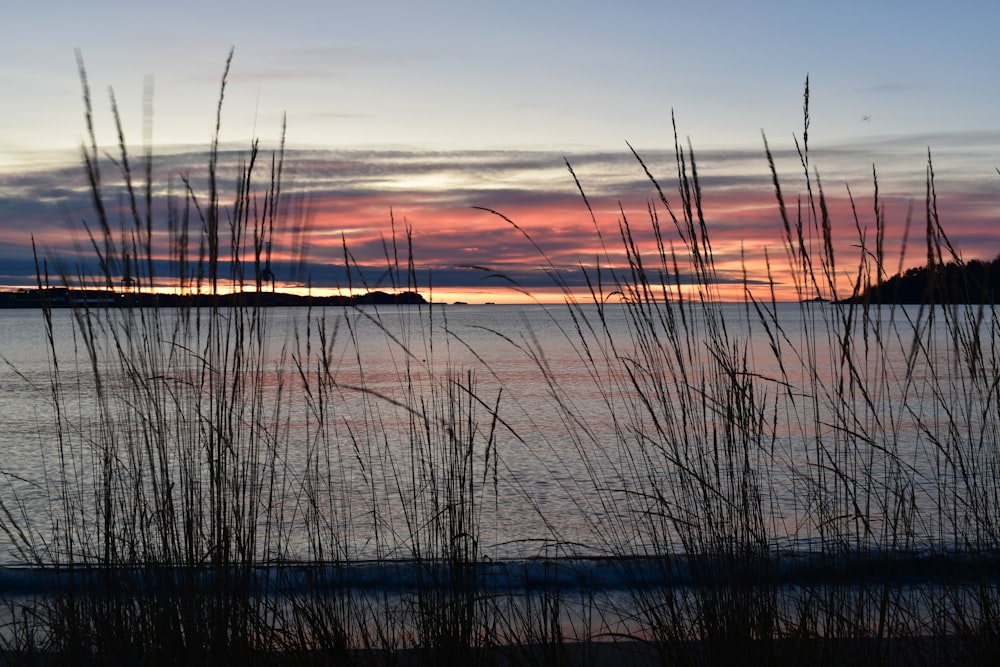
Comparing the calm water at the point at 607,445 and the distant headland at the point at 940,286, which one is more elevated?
the distant headland at the point at 940,286

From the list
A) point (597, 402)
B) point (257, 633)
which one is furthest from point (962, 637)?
point (597, 402)

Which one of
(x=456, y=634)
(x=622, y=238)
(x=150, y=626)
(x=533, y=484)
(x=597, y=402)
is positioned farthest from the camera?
(x=597, y=402)

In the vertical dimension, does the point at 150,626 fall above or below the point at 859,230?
below

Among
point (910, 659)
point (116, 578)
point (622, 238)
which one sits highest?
point (622, 238)

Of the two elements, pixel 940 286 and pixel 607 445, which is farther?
pixel 607 445

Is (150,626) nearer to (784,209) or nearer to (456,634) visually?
(456,634)

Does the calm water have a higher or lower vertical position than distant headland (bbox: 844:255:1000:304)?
lower

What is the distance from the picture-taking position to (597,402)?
42.6 ft

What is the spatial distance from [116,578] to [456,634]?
91 centimetres

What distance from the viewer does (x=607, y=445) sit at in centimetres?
949

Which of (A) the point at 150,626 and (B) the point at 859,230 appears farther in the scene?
(B) the point at 859,230

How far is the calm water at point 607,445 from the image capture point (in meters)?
2.47

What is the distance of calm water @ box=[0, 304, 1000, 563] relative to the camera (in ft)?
8.11

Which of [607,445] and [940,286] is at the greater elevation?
[940,286]
